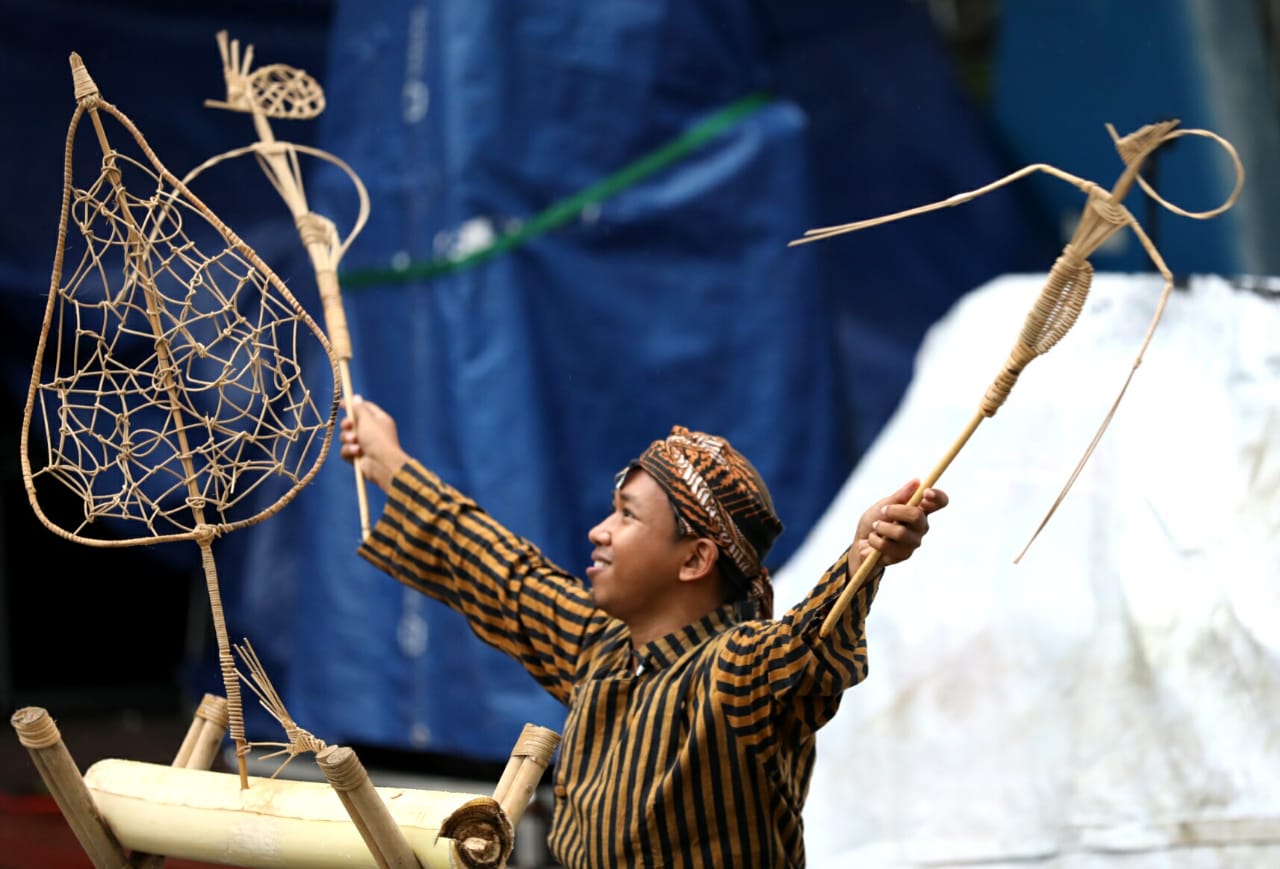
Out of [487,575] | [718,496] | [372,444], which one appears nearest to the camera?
[718,496]

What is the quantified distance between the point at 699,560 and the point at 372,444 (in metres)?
0.63

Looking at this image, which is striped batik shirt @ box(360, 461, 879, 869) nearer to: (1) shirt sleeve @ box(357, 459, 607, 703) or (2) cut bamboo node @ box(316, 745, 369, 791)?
(1) shirt sleeve @ box(357, 459, 607, 703)

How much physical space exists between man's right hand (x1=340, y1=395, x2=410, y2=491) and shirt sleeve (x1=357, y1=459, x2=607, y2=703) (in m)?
0.04

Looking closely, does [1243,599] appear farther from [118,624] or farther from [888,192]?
[118,624]

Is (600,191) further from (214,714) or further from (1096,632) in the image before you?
(214,714)

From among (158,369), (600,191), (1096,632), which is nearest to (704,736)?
(158,369)

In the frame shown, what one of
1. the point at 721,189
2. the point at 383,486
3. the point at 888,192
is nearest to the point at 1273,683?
the point at 383,486

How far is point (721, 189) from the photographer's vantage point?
373 centimetres

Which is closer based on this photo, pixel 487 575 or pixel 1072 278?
pixel 1072 278

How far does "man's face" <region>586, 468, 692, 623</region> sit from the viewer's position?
1.93m

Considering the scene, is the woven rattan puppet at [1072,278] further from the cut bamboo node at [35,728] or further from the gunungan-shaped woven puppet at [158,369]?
the cut bamboo node at [35,728]

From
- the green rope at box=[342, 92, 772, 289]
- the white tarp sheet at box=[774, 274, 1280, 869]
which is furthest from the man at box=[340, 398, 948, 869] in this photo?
the green rope at box=[342, 92, 772, 289]

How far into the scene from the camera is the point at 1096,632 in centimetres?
270

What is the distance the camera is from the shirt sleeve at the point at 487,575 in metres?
2.12
